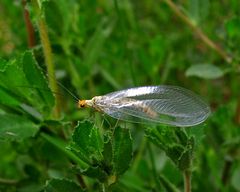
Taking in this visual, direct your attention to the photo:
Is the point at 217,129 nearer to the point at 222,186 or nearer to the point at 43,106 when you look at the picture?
the point at 222,186

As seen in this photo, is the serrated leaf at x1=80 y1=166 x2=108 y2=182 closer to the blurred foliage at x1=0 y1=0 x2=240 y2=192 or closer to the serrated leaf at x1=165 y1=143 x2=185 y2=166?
the blurred foliage at x1=0 y1=0 x2=240 y2=192

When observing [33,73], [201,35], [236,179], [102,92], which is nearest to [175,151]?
[33,73]

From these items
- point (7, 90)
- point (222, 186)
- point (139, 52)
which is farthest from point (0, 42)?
point (222, 186)

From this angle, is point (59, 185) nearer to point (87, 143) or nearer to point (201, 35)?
point (87, 143)

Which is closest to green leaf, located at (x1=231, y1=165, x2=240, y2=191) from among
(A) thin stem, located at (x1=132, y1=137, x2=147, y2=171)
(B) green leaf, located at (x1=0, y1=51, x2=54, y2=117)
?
(A) thin stem, located at (x1=132, y1=137, x2=147, y2=171)

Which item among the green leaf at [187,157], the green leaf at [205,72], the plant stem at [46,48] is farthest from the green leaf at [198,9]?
the green leaf at [187,157]

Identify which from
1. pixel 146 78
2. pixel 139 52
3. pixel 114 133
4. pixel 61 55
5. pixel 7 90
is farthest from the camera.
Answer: pixel 146 78
